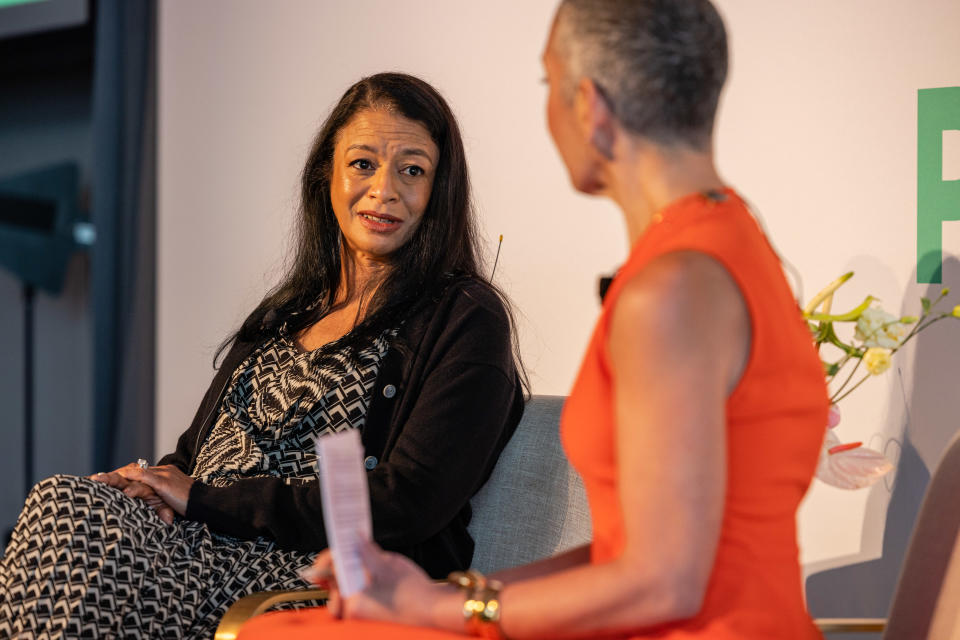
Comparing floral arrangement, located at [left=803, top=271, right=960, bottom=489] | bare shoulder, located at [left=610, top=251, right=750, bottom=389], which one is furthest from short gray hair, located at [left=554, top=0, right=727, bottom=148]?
floral arrangement, located at [left=803, top=271, right=960, bottom=489]

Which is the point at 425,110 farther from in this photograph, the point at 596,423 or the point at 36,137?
the point at 36,137

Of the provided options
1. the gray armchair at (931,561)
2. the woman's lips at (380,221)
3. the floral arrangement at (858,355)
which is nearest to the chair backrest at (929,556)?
the gray armchair at (931,561)

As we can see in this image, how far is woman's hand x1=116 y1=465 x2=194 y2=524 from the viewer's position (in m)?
1.95

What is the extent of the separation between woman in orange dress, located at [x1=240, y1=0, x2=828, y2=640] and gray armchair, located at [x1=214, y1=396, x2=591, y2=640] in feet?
3.48

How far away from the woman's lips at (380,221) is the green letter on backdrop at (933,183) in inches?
48.9

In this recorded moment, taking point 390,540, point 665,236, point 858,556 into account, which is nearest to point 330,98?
point 390,540

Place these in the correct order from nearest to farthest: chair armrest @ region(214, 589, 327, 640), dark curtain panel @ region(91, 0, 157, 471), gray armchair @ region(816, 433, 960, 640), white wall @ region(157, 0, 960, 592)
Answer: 1. gray armchair @ region(816, 433, 960, 640)
2. chair armrest @ region(214, 589, 327, 640)
3. white wall @ region(157, 0, 960, 592)
4. dark curtain panel @ region(91, 0, 157, 471)

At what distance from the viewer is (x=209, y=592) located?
1814 millimetres

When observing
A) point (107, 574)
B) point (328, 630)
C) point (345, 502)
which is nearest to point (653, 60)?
point (345, 502)

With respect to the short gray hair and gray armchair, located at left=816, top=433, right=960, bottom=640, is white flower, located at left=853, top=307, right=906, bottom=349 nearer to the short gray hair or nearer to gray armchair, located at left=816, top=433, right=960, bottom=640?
gray armchair, located at left=816, top=433, right=960, bottom=640

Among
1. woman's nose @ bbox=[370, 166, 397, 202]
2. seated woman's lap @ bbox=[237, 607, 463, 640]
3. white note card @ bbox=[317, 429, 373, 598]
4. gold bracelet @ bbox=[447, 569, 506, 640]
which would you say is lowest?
seated woman's lap @ bbox=[237, 607, 463, 640]

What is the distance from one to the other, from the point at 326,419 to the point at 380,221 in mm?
483

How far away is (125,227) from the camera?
381 cm

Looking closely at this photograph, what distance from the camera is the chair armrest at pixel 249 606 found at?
1586mm
